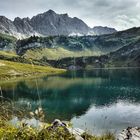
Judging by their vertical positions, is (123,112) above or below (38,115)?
below

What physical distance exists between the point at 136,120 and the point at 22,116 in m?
59.4

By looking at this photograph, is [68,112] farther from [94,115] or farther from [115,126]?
[115,126]

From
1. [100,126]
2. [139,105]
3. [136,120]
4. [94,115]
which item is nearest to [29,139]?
[100,126]

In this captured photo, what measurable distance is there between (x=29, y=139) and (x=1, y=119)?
2083 millimetres

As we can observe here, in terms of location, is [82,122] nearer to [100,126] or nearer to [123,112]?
[100,126]

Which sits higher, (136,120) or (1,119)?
(1,119)

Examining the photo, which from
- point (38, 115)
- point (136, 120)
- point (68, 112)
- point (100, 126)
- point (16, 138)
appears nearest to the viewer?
point (38, 115)

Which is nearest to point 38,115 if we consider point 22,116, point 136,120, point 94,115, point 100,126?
point 22,116

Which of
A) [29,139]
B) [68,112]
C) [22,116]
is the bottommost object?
[68,112]

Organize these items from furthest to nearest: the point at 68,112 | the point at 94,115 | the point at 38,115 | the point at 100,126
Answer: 1. the point at 68,112
2. the point at 94,115
3. the point at 100,126
4. the point at 38,115

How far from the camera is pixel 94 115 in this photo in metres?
75.9

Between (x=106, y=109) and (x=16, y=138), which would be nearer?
(x=16, y=138)

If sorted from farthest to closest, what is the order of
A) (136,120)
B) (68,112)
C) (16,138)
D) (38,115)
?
1. (68,112)
2. (136,120)
3. (16,138)
4. (38,115)

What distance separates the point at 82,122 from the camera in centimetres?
6738
